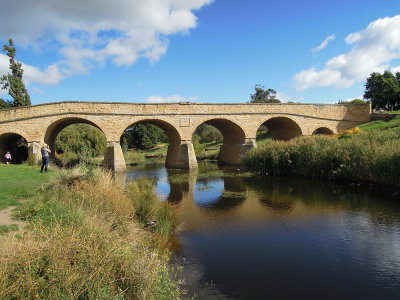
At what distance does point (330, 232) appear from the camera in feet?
31.3

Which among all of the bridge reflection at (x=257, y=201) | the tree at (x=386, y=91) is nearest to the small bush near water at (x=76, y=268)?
the bridge reflection at (x=257, y=201)

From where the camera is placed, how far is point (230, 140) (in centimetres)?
3522

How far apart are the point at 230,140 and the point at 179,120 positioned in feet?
24.5

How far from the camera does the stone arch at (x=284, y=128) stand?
34.1m

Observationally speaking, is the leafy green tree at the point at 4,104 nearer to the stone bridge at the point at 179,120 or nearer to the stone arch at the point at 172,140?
the stone bridge at the point at 179,120

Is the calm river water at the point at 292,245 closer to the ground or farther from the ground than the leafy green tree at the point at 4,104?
closer to the ground

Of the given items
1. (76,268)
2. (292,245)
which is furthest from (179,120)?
(76,268)

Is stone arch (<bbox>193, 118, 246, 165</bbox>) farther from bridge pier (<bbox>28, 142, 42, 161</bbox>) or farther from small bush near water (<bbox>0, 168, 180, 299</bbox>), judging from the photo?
small bush near water (<bbox>0, 168, 180, 299</bbox>)

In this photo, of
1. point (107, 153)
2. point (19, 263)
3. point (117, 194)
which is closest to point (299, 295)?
point (19, 263)

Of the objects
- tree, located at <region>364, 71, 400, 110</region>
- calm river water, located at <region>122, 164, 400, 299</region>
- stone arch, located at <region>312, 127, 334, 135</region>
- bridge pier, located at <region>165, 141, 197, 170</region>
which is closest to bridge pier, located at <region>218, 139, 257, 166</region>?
bridge pier, located at <region>165, 141, 197, 170</region>

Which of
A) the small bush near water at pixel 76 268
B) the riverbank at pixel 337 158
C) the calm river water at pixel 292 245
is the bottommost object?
the calm river water at pixel 292 245

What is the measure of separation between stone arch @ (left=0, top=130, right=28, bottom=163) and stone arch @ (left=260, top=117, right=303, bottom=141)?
78.3 ft

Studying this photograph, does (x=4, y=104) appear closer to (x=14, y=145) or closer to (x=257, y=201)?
(x=14, y=145)

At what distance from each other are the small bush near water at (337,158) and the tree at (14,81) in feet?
84.7
